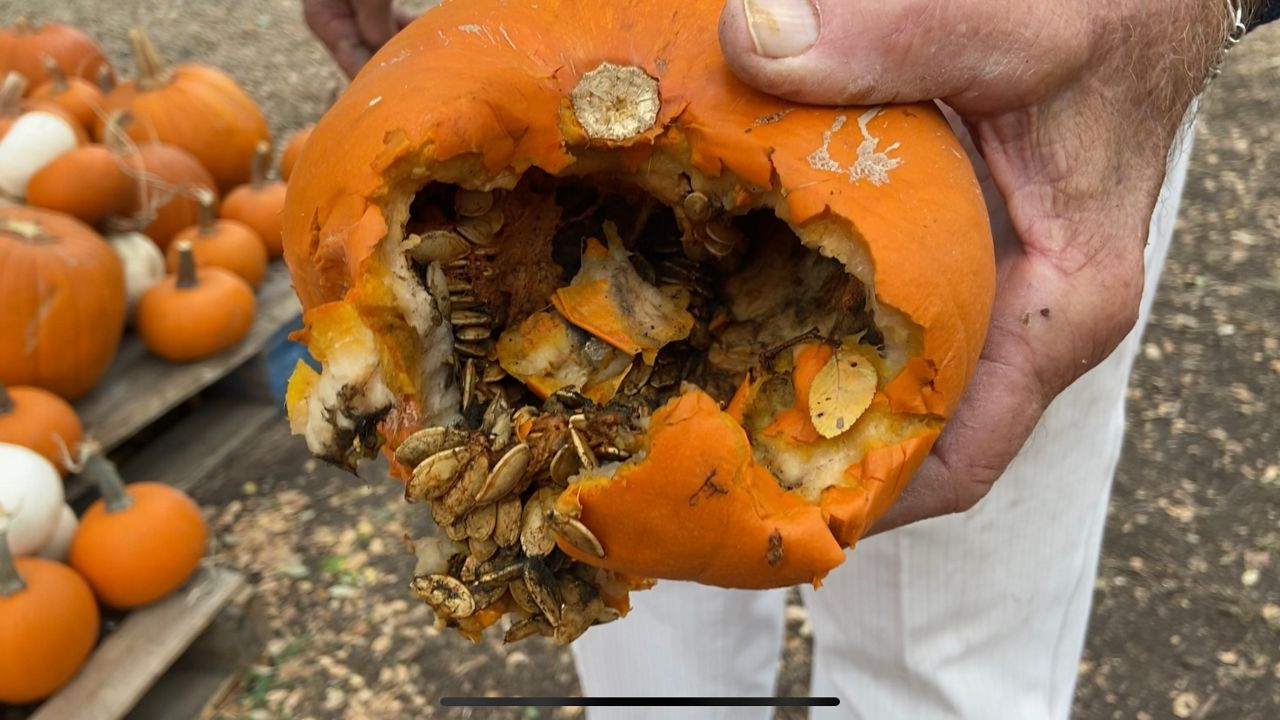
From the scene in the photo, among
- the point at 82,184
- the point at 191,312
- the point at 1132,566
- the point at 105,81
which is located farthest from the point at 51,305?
the point at 1132,566

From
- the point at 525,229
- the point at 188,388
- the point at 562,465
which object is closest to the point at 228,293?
the point at 188,388

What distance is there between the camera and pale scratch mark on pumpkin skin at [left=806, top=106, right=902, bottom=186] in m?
0.92

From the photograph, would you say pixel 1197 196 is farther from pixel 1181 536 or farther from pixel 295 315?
pixel 295 315

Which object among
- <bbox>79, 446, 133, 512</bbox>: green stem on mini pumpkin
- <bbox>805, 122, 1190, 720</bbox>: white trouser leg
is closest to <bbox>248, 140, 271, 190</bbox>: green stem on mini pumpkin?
<bbox>79, 446, 133, 512</bbox>: green stem on mini pumpkin

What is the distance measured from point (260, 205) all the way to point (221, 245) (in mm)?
344

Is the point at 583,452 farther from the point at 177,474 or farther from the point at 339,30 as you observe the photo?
→ the point at 177,474

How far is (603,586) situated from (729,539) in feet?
0.75

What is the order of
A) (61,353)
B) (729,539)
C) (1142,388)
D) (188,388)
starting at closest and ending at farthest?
(729,539), (61,353), (188,388), (1142,388)

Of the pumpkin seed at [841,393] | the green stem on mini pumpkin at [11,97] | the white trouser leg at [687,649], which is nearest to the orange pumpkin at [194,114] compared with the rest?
the green stem on mini pumpkin at [11,97]

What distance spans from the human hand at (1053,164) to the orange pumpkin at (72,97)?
3137 mm

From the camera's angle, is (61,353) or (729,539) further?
(61,353)

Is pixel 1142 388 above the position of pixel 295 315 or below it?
below

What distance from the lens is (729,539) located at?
0.90m

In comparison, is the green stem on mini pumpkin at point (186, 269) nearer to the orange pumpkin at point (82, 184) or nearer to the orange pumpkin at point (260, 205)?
the orange pumpkin at point (82, 184)
